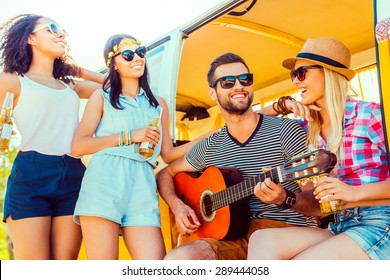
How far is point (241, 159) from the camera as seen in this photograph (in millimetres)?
2434

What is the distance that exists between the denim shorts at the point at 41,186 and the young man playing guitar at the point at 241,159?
55 centimetres

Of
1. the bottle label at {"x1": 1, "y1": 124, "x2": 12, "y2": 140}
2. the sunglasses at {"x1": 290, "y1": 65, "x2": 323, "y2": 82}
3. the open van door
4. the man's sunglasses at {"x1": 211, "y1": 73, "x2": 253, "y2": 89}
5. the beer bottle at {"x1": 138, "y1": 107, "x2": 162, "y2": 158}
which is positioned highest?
the open van door

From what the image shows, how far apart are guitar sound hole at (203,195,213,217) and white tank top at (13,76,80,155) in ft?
2.43

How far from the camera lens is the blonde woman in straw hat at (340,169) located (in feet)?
5.90

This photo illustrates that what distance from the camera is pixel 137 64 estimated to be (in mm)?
2617

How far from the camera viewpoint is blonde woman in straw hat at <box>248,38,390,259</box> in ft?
5.90

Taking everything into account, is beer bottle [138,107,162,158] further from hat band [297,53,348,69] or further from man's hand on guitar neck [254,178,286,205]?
hat band [297,53,348,69]

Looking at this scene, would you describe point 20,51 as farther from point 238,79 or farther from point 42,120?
point 238,79

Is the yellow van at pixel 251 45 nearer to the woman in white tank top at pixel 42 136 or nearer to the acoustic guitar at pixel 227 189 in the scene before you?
the acoustic guitar at pixel 227 189

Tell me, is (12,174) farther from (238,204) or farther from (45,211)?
(238,204)

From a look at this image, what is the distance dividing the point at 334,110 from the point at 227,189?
0.64m

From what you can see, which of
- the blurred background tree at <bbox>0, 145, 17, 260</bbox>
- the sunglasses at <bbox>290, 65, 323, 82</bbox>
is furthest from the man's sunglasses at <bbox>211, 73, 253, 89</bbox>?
the blurred background tree at <bbox>0, 145, 17, 260</bbox>
